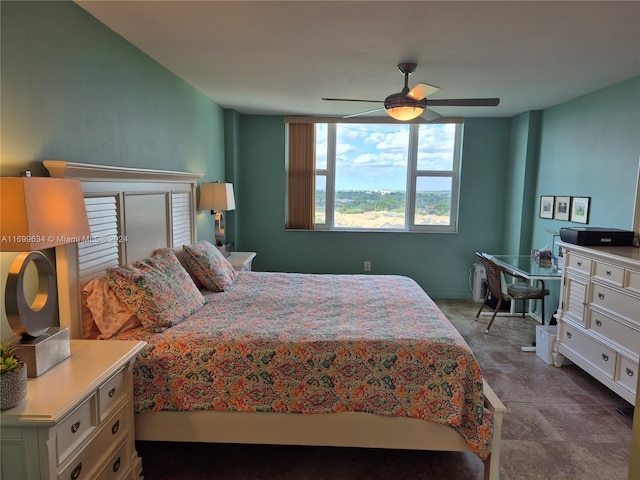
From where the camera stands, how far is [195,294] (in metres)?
2.62

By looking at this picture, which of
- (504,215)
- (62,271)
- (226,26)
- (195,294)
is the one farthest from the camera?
(504,215)

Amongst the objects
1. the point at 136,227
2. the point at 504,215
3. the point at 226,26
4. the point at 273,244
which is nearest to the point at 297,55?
the point at 226,26

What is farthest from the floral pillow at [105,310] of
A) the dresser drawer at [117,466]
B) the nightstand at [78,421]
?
the dresser drawer at [117,466]

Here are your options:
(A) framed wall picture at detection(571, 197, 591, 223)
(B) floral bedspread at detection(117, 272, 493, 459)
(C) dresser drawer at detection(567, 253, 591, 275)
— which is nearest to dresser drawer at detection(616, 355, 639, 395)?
(C) dresser drawer at detection(567, 253, 591, 275)

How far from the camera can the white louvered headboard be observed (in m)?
2.00

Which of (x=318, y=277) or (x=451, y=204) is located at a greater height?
(x=451, y=204)

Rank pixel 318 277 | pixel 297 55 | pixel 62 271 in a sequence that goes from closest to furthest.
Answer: pixel 62 271 → pixel 297 55 → pixel 318 277

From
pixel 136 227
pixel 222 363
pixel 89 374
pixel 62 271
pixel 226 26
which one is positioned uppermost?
pixel 226 26

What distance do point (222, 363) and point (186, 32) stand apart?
6.31 ft

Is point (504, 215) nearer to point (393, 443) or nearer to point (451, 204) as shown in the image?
point (451, 204)

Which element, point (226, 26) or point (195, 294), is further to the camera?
point (195, 294)

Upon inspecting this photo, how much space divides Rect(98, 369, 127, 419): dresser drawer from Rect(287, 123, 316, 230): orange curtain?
373 centimetres

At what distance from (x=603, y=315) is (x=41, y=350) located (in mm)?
3365

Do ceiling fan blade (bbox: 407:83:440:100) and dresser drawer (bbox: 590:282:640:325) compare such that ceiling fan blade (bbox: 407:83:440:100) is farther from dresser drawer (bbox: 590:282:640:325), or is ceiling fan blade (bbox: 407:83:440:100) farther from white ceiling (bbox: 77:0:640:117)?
dresser drawer (bbox: 590:282:640:325)
